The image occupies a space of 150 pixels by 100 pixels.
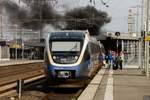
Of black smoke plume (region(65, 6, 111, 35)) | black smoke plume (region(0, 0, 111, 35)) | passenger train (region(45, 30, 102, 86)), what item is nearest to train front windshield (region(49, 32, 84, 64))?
passenger train (region(45, 30, 102, 86))

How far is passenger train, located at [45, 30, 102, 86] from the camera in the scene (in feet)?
70.7

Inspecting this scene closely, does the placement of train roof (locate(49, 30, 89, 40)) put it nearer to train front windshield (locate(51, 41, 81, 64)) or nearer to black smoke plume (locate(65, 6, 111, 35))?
train front windshield (locate(51, 41, 81, 64))

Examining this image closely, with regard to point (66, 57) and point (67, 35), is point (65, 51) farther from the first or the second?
point (67, 35)

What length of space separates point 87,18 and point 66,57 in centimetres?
4300

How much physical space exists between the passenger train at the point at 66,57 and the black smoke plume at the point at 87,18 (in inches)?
1200

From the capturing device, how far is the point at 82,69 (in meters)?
22.3

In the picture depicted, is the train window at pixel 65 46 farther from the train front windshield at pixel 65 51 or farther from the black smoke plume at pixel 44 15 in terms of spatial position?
the black smoke plume at pixel 44 15

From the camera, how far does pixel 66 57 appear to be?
22031 millimetres

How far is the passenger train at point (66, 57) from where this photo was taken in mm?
21562

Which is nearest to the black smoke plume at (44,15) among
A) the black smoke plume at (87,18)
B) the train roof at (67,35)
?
the black smoke plume at (87,18)

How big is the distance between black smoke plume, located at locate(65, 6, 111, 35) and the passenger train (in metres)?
30.5

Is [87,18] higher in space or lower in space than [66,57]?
higher

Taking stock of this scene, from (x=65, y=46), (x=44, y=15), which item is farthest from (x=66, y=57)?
(x=44, y=15)

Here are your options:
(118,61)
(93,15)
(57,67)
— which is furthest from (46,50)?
(93,15)
